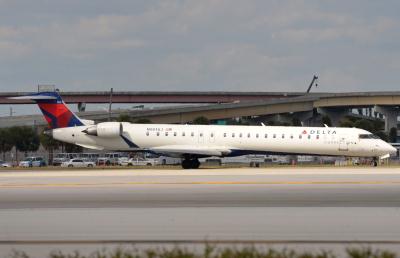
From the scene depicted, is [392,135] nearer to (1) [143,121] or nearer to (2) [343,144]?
(1) [143,121]

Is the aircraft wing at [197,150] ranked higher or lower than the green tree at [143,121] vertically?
lower

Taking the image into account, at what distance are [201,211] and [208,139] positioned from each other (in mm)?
29659

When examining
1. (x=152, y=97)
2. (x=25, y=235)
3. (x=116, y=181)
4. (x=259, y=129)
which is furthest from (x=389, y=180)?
(x=152, y=97)

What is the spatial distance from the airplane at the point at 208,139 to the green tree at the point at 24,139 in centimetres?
5286

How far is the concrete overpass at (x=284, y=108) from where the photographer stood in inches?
4060

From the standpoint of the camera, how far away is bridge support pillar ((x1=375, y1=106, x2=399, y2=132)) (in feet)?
373

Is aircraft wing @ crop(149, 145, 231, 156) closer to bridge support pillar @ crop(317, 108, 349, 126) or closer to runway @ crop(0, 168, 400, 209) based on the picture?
runway @ crop(0, 168, 400, 209)

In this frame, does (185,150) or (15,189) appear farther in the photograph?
(185,150)

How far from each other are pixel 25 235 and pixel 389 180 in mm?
16795

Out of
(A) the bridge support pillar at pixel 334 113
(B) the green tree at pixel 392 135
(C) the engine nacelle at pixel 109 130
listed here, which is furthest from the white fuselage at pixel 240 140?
(A) the bridge support pillar at pixel 334 113

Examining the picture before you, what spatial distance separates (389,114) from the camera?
115m

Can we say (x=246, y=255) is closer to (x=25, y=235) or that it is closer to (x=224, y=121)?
(x=25, y=235)

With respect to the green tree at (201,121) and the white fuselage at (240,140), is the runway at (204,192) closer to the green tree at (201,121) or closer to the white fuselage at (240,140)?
the white fuselage at (240,140)

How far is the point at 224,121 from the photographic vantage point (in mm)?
107812
